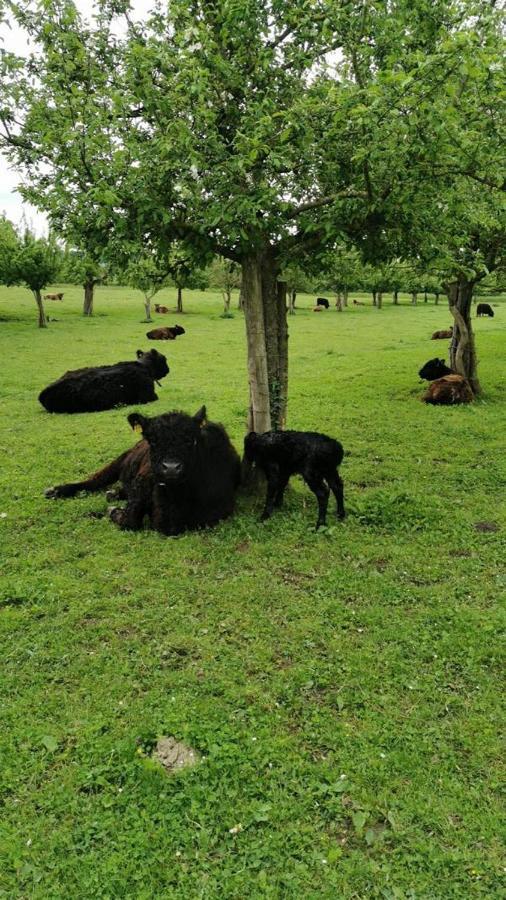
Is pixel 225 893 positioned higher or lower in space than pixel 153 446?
lower

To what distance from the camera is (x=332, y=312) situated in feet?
194

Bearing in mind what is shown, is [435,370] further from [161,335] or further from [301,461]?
[161,335]

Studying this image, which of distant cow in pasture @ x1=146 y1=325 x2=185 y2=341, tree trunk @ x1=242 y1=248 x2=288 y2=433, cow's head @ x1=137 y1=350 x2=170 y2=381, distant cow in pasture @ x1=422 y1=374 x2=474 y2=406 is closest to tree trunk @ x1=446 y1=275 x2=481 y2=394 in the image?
distant cow in pasture @ x1=422 y1=374 x2=474 y2=406

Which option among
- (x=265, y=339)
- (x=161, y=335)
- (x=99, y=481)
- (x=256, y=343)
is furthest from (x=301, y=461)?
(x=161, y=335)

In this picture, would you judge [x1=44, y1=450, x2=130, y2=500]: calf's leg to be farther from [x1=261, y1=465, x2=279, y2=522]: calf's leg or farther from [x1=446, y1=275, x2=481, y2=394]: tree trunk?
[x1=446, y1=275, x2=481, y2=394]: tree trunk

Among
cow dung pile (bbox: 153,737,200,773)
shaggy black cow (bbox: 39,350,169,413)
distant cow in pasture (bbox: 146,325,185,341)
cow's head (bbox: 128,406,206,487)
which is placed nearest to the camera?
cow dung pile (bbox: 153,737,200,773)

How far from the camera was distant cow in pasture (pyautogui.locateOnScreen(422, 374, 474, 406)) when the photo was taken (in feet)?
56.7

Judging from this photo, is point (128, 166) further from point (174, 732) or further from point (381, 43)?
point (174, 732)

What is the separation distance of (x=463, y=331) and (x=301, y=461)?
11.5 m

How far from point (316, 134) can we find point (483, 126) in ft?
6.55

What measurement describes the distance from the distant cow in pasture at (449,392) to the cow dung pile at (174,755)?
14446 millimetres

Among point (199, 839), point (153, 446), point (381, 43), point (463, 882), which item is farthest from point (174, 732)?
point (381, 43)

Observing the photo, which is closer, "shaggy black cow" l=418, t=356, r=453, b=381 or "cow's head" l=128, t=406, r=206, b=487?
"cow's head" l=128, t=406, r=206, b=487

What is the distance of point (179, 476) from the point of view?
8.05 metres
